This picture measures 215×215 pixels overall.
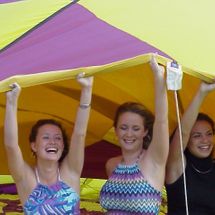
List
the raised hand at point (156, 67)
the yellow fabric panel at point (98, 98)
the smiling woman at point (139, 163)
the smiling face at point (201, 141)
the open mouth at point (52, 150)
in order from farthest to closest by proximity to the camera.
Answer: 1. the yellow fabric panel at point (98, 98)
2. the smiling face at point (201, 141)
3. the open mouth at point (52, 150)
4. the smiling woman at point (139, 163)
5. the raised hand at point (156, 67)

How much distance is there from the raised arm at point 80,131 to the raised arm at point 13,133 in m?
0.24

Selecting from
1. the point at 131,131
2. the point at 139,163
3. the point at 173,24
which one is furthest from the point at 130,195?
the point at 173,24

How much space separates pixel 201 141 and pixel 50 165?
0.80m

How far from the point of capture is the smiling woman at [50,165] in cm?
318

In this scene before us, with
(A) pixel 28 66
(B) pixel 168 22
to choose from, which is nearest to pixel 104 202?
(A) pixel 28 66

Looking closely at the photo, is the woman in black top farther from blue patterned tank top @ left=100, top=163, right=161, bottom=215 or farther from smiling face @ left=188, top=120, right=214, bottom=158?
blue patterned tank top @ left=100, top=163, right=161, bottom=215

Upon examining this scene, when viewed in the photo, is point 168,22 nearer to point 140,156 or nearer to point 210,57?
point 210,57

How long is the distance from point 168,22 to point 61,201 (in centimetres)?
111

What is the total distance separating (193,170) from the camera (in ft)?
11.4

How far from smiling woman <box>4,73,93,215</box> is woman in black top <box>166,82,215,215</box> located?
0.50m

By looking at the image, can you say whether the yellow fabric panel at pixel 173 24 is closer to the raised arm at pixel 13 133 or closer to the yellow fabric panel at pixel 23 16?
the yellow fabric panel at pixel 23 16

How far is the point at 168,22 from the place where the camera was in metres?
3.59

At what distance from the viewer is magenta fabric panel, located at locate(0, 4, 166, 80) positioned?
3295 mm

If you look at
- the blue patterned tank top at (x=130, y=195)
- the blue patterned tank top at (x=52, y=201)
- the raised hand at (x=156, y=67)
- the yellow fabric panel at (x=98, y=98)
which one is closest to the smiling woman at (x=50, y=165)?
the blue patterned tank top at (x=52, y=201)
